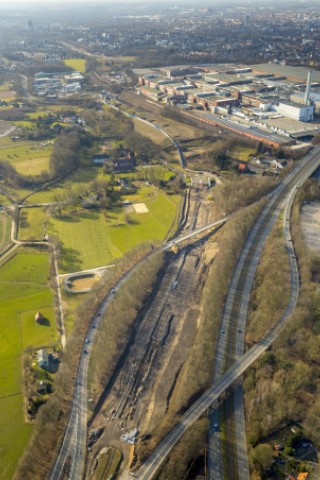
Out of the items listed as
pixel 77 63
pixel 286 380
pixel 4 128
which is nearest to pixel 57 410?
pixel 286 380

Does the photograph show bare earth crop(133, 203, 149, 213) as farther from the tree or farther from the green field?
the tree

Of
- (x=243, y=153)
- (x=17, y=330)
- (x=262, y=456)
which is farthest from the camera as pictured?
(x=243, y=153)

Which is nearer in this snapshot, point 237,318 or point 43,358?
point 43,358

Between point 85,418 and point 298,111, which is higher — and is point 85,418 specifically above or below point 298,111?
below

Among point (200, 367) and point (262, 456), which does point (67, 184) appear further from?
point (262, 456)

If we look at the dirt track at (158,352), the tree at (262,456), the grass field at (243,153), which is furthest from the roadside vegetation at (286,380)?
the grass field at (243,153)

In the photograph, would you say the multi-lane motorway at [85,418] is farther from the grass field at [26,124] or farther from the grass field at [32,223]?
the grass field at [26,124]

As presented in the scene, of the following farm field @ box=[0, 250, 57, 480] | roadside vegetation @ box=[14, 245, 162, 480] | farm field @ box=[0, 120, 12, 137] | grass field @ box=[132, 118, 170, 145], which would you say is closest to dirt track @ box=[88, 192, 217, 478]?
roadside vegetation @ box=[14, 245, 162, 480]
